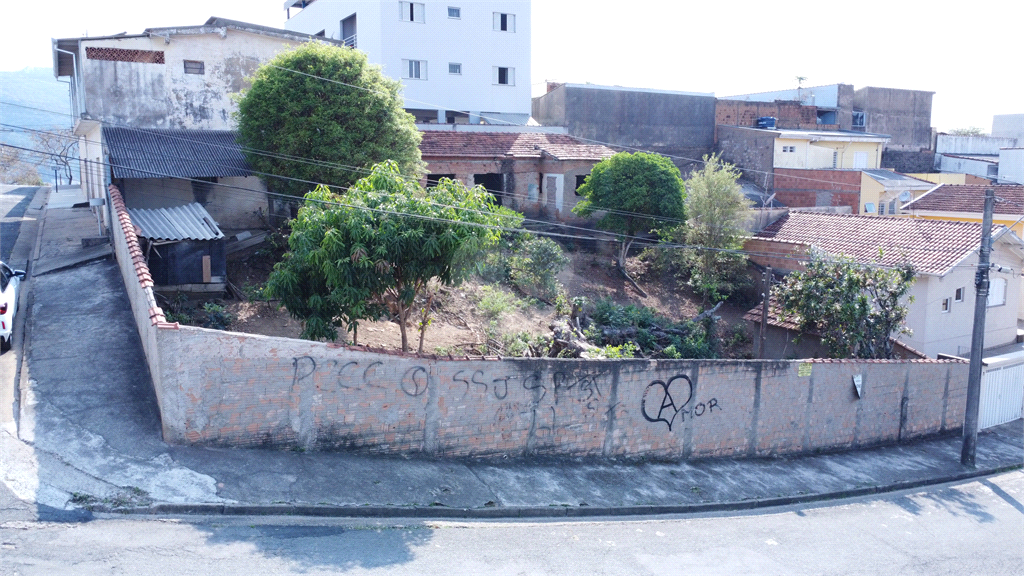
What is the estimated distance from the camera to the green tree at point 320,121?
1717 centimetres

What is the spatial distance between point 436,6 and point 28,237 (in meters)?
19.2

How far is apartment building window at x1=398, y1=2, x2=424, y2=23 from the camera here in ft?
104

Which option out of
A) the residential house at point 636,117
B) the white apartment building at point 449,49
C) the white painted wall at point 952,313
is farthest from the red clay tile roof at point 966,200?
the white apartment building at point 449,49

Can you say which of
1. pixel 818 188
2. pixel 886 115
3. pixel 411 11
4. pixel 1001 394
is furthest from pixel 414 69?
pixel 886 115

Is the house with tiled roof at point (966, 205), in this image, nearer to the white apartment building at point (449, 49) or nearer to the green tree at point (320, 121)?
the white apartment building at point (449, 49)

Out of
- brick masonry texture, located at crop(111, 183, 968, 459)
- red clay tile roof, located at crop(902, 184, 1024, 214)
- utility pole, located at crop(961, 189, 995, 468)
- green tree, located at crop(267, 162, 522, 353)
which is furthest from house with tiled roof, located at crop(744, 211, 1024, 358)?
green tree, located at crop(267, 162, 522, 353)

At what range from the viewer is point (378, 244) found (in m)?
11.2

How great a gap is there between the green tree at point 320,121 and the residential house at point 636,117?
50.2ft

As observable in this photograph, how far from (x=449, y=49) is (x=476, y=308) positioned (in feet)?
59.9

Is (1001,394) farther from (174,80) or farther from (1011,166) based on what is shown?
(1011,166)

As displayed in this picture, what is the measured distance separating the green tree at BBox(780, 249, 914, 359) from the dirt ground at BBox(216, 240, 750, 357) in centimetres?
349

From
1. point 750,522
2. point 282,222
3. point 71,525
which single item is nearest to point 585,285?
point 282,222

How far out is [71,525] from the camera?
7.52 meters

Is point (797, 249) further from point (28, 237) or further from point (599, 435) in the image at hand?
point (28, 237)
